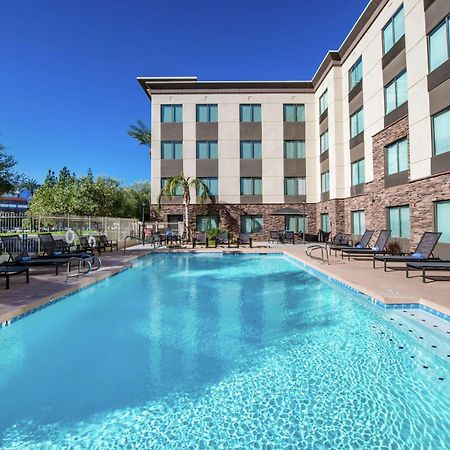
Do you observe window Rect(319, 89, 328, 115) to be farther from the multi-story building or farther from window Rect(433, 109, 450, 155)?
window Rect(433, 109, 450, 155)

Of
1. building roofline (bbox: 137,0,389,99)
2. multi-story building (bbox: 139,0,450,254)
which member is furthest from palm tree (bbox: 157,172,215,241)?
building roofline (bbox: 137,0,389,99)

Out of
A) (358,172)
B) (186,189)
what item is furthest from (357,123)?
(186,189)

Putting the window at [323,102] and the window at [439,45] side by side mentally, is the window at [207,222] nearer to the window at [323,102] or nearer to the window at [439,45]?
the window at [323,102]

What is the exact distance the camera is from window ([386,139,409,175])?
43.2 ft

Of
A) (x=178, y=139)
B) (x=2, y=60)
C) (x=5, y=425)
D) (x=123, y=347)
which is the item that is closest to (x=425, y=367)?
(x=123, y=347)

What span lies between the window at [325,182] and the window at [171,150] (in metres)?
10.7

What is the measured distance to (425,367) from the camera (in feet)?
13.3

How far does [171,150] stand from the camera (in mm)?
23953

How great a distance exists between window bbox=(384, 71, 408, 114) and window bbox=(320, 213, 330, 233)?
28.7 ft

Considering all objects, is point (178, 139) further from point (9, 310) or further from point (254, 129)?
point (9, 310)

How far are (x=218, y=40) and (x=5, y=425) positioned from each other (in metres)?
23.4

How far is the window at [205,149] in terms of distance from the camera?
78.6ft

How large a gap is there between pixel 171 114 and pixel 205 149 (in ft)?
12.2

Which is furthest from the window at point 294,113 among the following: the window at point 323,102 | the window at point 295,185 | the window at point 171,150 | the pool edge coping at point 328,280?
the pool edge coping at point 328,280
